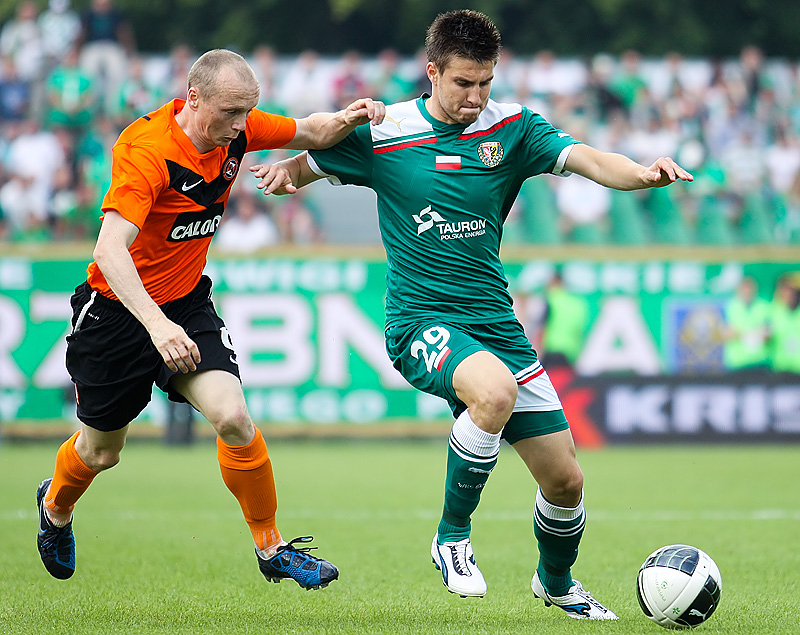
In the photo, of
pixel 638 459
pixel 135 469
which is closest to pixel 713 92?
pixel 638 459

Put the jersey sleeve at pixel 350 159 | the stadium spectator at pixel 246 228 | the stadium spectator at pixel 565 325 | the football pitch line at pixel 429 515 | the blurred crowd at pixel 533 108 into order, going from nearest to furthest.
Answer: the jersey sleeve at pixel 350 159 → the football pitch line at pixel 429 515 → the stadium spectator at pixel 565 325 → the stadium spectator at pixel 246 228 → the blurred crowd at pixel 533 108

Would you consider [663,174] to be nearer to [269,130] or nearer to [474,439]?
[474,439]

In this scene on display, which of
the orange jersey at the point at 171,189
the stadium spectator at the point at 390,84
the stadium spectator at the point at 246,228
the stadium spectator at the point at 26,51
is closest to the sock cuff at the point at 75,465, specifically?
the orange jersey at the point at 171,189

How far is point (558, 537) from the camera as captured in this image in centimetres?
561

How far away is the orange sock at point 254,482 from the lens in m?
5.55

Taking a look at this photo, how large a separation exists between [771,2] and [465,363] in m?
22.3

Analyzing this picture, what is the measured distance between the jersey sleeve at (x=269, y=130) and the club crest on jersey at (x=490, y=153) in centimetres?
94

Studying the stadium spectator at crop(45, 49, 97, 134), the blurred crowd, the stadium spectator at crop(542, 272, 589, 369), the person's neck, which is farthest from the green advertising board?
the person's neck

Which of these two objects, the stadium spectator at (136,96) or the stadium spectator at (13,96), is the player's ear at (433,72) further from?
the stadium spectator at (13,96)

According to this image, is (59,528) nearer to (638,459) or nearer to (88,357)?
(88,357)

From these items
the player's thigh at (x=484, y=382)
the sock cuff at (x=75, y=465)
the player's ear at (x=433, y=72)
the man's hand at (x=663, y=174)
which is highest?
the player's ear at (x=433, y=72)

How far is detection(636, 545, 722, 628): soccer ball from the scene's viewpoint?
201 inches

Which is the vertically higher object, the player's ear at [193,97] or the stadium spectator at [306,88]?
the player's ear at [193,97]

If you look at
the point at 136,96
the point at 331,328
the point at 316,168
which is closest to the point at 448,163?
the point at 316,168
